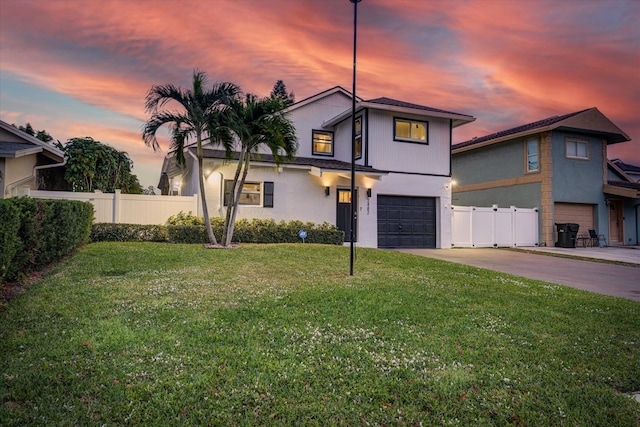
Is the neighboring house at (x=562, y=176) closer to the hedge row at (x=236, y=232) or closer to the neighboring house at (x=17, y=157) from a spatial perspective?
the hedge row at (x=236, y=232)

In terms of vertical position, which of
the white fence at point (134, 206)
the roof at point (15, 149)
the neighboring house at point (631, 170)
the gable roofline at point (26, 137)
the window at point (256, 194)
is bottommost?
the white fence at point (134, 206)

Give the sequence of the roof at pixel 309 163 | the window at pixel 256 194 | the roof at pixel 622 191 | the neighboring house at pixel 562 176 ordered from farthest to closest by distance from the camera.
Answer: the roof at pixel 622 191 < the neighboring house at pixel 562 176 < the window at pixel 256 194 < the roof at pixel 309 163

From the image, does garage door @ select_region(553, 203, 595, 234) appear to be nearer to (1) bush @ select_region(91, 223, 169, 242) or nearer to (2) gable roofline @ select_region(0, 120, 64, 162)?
(1) bush @ select_region(91, 223, 169, 242)

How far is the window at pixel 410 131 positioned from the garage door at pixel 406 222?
266 centimetres

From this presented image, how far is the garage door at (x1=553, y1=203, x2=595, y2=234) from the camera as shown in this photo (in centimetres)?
1958

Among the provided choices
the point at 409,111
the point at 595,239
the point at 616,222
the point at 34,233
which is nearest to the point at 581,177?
the point at 595,239

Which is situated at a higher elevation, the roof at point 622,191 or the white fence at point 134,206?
the roof at point 622,191

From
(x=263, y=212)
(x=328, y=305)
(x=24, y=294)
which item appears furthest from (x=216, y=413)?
(x=263, y=212)

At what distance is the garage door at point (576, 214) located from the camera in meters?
19.6

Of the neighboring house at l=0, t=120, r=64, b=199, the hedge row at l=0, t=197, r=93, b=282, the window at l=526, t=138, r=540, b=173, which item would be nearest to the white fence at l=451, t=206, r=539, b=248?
the window at l=526, t=138, r=540, b=173

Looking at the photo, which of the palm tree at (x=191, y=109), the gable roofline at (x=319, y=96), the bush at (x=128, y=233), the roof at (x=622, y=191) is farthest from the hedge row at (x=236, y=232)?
the roof at (x=622, y=191)

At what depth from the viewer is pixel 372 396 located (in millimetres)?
3119

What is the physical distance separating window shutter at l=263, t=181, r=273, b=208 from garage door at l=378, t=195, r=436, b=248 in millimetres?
4800

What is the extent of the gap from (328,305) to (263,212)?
1012 cm
